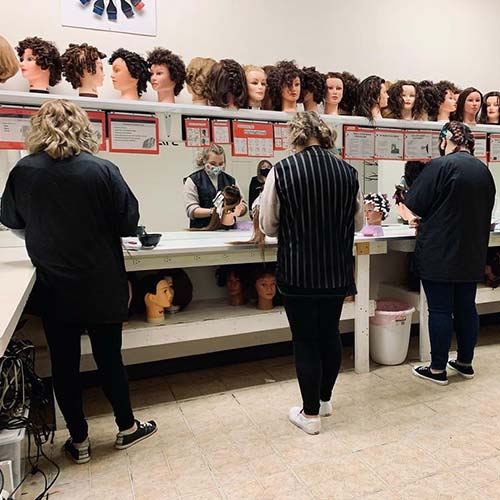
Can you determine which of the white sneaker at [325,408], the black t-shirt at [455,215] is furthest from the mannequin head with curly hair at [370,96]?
the white sneaker at [325,408]

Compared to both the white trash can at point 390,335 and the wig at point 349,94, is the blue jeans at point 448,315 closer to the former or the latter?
the white trash can at point 390,335

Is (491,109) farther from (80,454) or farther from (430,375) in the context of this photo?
(80,454)

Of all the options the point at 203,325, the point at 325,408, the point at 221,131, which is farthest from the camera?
the point at 221,131

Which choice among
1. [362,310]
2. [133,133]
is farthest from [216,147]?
[362,310]

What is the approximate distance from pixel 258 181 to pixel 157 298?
1.15 m

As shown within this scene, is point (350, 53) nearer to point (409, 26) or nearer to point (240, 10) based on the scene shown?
point (409, 26)

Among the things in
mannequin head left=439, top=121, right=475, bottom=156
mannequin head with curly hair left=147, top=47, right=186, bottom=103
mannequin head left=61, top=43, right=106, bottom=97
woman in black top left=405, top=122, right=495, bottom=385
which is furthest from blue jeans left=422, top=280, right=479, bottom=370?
mannequin head left=61, top=43, right=106, bottom=97

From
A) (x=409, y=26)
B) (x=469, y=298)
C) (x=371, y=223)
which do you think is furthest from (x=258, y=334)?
(x=409, y=26)

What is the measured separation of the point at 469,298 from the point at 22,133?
266cm

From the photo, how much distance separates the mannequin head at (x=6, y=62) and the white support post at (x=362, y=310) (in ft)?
6.98

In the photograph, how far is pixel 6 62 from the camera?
2.45 metres

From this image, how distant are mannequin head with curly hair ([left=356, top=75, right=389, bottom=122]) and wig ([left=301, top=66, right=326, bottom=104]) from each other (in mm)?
290

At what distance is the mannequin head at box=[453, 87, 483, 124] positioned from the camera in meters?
3.59

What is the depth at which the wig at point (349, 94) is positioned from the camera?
130 inches
